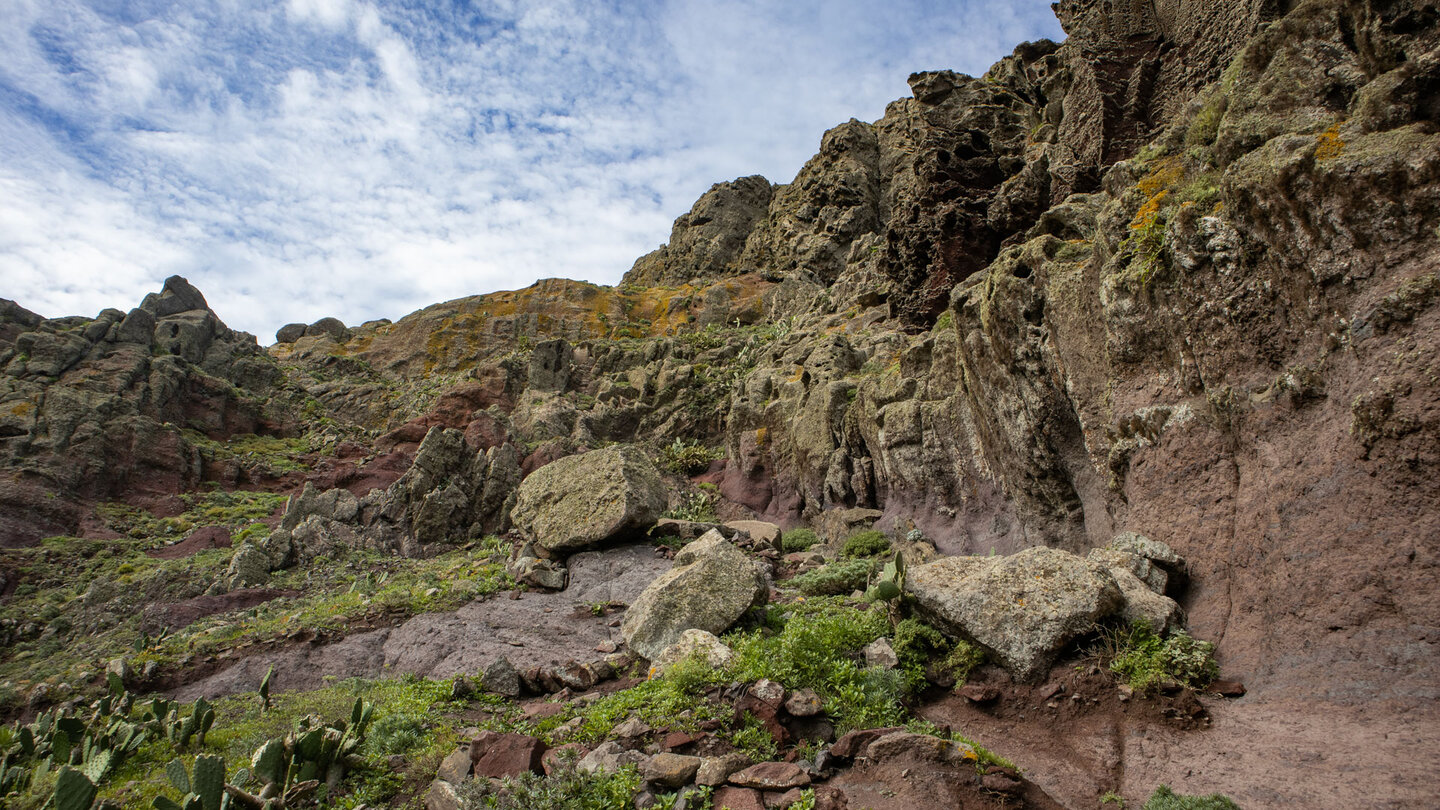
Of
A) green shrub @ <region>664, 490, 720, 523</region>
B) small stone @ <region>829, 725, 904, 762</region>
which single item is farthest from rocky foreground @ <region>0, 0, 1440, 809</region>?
green shrub @ <region>664, 490, 720, 523</region>

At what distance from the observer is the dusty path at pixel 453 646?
10852mm

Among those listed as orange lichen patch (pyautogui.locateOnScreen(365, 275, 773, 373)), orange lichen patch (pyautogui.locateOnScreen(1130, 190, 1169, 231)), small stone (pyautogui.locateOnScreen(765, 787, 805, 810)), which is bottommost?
small stone (pyautogui.locateOnScreen(765, 787, 805, 810))

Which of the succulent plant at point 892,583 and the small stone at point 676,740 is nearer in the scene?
the small stone at point 676,740

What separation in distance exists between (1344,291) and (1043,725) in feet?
17.4

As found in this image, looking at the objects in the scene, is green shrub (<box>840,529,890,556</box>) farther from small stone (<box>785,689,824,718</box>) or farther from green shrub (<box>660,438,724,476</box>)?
green shrub (<box>660,438,724,476</box>)

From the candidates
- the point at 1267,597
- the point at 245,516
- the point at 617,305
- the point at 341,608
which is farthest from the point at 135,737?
the point at 617,305

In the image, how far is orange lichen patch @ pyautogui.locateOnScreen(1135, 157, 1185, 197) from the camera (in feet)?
30.8

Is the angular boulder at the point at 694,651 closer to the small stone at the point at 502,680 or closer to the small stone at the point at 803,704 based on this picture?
the small stone at the point at 803,704

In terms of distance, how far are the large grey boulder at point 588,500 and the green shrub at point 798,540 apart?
434 centimetres

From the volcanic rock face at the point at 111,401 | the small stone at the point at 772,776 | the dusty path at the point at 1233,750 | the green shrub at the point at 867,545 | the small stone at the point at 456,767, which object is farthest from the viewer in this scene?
the volcanic rock face at the point at 111,401

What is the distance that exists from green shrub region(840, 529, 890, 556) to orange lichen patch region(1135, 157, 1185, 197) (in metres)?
9.64

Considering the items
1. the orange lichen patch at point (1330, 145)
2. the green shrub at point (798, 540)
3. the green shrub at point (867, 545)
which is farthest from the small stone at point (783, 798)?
the green shrub at point (798, 540)

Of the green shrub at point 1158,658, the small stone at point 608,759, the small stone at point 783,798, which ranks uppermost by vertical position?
the green shrub at point 1158,658

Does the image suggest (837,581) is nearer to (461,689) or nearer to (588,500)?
(461,689)
